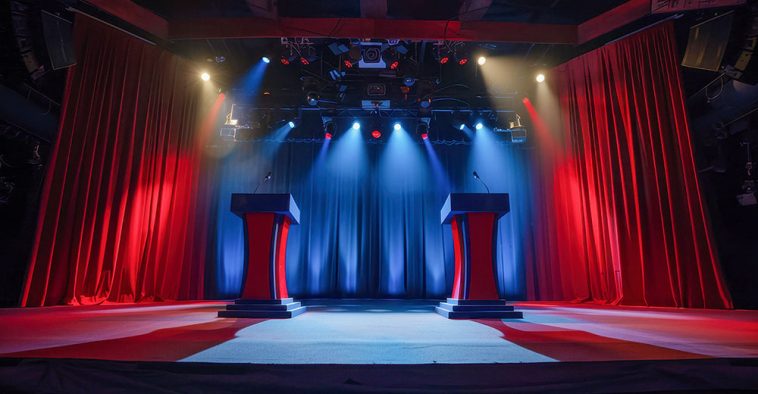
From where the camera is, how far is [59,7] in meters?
4.07

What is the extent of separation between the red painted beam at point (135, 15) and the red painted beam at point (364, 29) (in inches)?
5.3

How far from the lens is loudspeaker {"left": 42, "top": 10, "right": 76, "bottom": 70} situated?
373 centimetres

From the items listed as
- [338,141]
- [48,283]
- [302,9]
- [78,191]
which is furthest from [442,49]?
[48,283]

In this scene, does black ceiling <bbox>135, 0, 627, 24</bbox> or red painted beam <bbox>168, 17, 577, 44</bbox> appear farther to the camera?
black ceiling <bbox>135, 0, 627, 24</bbox>

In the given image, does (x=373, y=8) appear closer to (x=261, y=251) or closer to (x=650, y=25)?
(x=261, y=251)

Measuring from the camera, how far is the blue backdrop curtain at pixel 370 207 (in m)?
6.65

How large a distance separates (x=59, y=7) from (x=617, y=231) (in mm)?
7110

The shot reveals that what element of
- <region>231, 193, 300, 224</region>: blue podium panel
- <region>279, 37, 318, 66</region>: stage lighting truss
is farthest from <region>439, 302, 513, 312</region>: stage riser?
<region>279, 37, 318, 66</region>: stage lighting truss

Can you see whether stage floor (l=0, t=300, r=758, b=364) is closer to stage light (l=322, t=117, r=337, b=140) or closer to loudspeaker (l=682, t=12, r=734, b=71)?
loudspeaker (l=682, t=12, r=734, b=71)

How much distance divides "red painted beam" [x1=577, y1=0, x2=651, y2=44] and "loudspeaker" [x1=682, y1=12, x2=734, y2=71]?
2.23 feet

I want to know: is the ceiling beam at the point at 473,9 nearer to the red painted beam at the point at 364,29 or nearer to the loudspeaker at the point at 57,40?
the red painted beam at the point at 364,29

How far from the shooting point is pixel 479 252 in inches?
117

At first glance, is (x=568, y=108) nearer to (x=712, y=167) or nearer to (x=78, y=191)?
(x=712, y=167)

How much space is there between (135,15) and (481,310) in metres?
5.45
